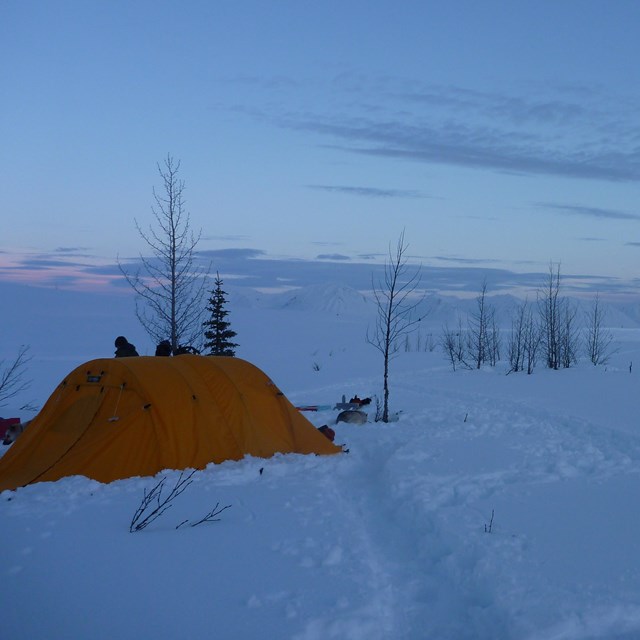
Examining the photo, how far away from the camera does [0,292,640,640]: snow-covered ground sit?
4055mm

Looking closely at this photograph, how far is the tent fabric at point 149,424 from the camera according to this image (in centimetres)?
755

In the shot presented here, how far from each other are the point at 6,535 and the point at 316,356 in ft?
94.7

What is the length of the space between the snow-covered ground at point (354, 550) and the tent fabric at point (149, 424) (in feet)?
1.19

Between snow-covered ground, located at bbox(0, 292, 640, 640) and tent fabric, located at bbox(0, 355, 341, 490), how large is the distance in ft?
1.19

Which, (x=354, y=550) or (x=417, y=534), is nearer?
(x=354, y=550)

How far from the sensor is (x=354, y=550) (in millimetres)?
5414

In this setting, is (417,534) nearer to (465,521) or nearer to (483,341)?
(465,521)

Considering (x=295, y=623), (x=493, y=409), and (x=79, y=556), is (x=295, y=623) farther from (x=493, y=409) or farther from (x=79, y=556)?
(x=493, y=409)

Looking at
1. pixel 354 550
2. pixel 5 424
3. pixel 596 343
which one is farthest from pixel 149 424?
pixel 596 343

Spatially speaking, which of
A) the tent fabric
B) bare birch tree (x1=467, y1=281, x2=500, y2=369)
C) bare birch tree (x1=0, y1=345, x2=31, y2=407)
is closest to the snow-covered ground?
the tent fabric

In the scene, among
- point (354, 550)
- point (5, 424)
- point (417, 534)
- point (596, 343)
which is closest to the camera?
point (354, 550)

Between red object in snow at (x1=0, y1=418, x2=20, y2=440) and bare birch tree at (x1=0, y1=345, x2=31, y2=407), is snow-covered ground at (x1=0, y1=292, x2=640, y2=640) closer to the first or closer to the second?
red object in snow at (x1=0, y1=418, x2=20, y2=440)

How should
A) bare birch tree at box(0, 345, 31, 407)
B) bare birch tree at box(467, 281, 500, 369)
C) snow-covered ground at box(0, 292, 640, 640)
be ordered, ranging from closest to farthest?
snow-covered ground at box(0, 292, 640, 640) < bare birch tree at box(0, 345, 31, 407) < bare birch tree at box(467, 281, 500, 369)

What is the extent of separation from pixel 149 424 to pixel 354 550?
3559 mm
